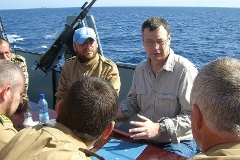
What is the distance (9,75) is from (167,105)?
1.41 meters

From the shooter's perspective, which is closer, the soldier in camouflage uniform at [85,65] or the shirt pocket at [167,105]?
the shirt pocket at [167,105]

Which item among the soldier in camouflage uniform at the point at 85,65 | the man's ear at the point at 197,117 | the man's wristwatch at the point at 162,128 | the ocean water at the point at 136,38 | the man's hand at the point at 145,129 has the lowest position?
the ocean water at the point at 136,38

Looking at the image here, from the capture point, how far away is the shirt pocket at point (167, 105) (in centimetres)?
292

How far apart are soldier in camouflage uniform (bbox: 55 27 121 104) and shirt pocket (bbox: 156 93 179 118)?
2.89 ft

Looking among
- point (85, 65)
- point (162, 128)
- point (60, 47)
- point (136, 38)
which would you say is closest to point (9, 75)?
point (162, 128)

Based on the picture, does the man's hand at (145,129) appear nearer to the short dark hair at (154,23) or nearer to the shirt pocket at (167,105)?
the shirt pocket at (167,105)

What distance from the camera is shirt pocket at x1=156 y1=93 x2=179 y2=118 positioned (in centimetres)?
292

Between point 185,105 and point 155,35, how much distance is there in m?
0.69

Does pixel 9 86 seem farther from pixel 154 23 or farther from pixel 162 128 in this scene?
pixel 154 23

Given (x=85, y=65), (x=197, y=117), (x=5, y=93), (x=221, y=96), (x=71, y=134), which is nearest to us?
(x=221, y=96)

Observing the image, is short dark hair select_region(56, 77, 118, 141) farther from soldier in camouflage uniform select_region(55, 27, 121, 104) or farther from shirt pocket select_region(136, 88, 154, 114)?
soldier in camouflage uniform select_region(55, 27, 121, 104)

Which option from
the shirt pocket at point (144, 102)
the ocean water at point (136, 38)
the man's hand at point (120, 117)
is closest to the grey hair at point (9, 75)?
the man's hand at point (120, 117)

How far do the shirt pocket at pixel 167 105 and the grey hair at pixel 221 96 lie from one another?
1.57 meters

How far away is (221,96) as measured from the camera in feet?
4.13
